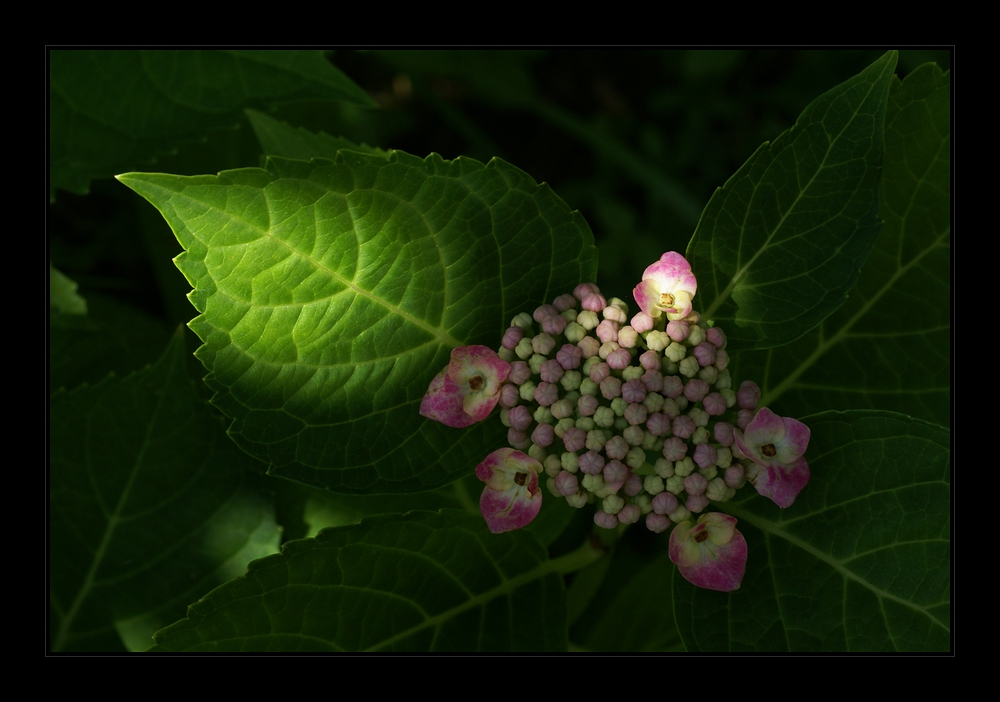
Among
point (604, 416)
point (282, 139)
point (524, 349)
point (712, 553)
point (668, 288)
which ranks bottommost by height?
point (712, 553)

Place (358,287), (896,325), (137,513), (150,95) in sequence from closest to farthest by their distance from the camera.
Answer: (358,287) → (896,325) → (137,513) → (150,95)

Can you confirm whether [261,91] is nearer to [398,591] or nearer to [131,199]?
[131,199]

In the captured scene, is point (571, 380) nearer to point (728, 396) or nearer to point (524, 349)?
point (524, 349)

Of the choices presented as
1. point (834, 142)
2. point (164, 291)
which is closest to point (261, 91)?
point (164, 291)

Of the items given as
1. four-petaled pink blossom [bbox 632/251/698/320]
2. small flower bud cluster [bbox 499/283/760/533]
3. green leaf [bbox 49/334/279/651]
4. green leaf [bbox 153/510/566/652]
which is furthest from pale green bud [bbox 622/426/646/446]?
green leaf [bbox 49/334/279/651]

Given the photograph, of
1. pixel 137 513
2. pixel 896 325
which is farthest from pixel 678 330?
pixel 137 513

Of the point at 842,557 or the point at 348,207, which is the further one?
the point at 842,557
